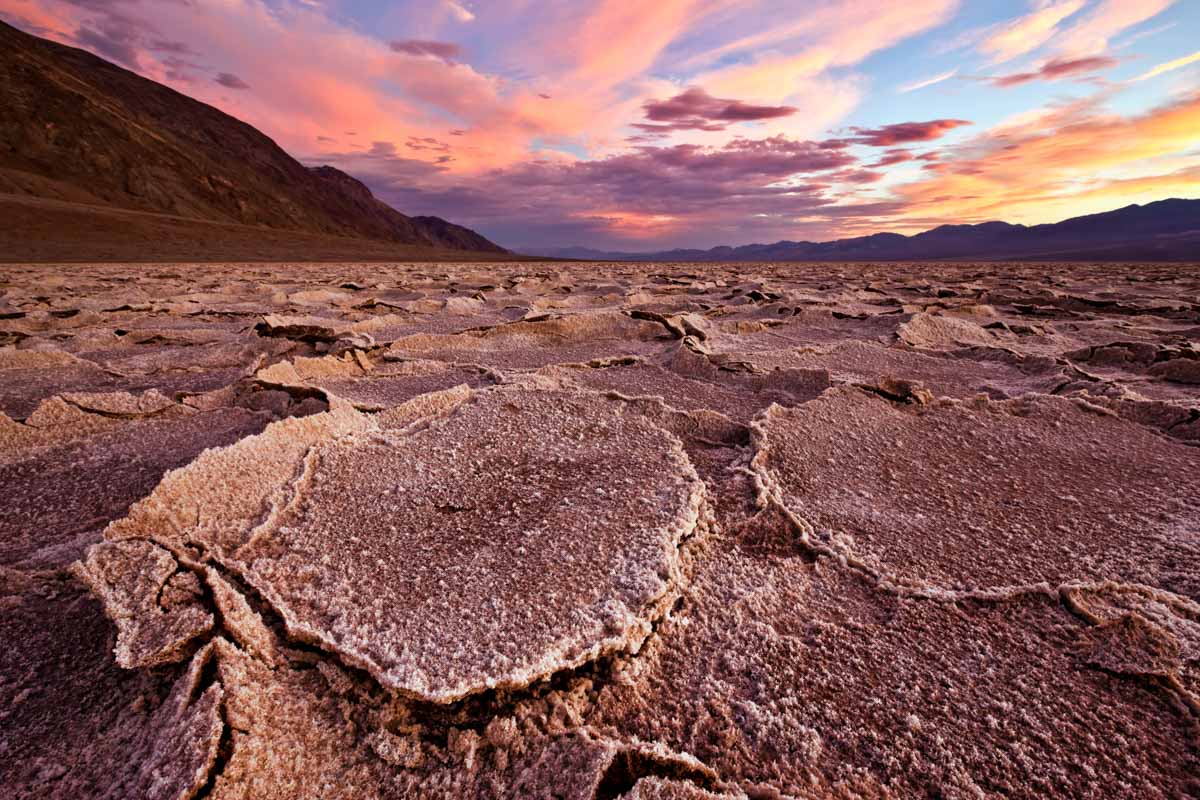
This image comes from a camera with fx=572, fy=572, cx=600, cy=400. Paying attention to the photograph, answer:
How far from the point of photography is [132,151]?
43.6 meters

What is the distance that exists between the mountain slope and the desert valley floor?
41712mm

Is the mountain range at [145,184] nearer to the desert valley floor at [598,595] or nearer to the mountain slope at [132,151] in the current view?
the mountain slope at [132,151]

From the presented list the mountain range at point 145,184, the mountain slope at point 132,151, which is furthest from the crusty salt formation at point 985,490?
the mountain slope at point 132,151

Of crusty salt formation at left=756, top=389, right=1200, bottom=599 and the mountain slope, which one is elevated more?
the mountain slope

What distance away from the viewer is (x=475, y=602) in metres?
0.86

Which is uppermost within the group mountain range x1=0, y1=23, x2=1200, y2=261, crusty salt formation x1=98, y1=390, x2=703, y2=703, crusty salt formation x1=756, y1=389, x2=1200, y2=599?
mountain range x1=0, y1=23, x2=1200, y2=261

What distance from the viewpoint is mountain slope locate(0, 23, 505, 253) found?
38.2 meters

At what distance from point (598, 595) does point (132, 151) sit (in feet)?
193

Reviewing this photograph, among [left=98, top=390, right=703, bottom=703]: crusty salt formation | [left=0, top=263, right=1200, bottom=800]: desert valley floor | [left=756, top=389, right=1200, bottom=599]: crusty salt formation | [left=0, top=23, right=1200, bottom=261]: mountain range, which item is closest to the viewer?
[left=0, top=263, right=1200, bottom=800]: desert valley floor

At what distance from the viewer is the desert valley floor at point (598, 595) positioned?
660mm

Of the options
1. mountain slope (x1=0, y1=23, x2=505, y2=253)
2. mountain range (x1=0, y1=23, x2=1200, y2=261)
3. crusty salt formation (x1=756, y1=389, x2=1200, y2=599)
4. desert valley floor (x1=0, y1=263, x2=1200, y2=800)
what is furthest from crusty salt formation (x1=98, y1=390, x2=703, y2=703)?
mountain slope (x1=0, y1=23, x2=505, y2=253)

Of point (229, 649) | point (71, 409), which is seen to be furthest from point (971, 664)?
point (71, 409)

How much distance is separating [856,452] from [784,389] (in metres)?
0.61

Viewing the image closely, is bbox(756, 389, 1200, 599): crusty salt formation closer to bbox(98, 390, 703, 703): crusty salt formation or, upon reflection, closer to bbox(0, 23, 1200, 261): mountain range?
bbox(98, 390, 703, 703): crusty salt formation
